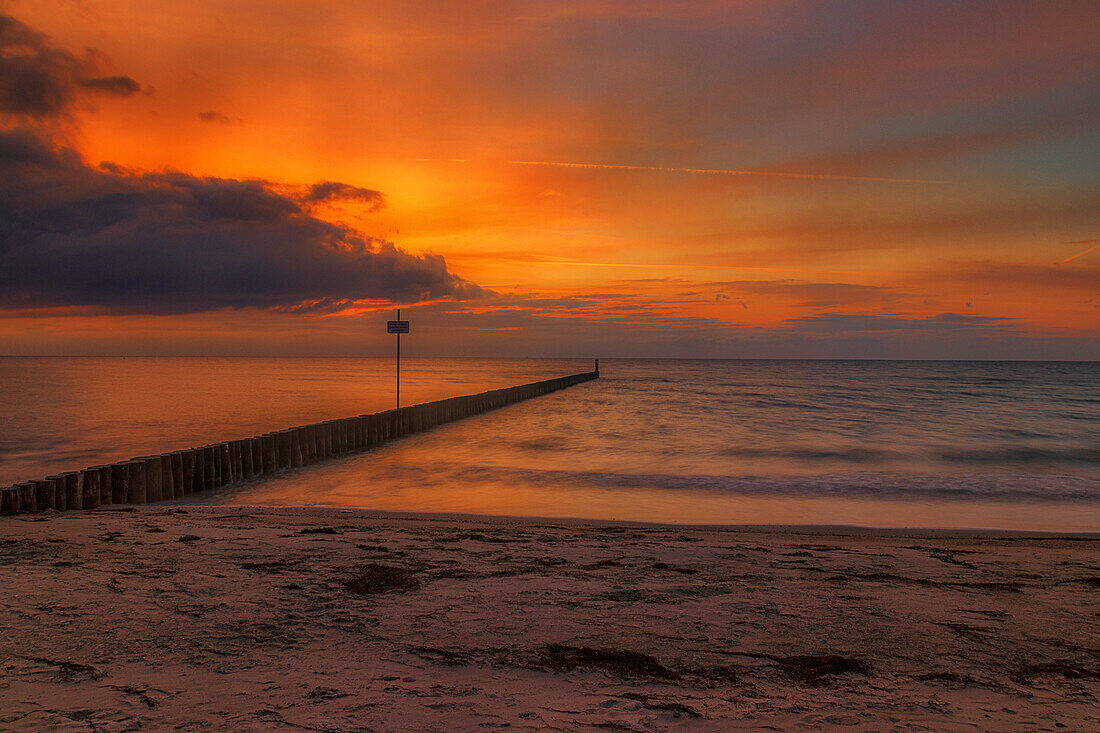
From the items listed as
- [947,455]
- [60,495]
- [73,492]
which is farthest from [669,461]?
Answer: [60,495]

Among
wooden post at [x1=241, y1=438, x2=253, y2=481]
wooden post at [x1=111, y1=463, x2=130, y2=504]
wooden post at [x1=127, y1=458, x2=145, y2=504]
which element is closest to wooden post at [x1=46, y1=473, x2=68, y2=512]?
wooden post at [x1=111, y1=463, x2=130, y2=504]

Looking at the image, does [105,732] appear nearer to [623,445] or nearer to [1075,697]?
[1075,697]

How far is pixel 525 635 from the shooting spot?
4.58 metres

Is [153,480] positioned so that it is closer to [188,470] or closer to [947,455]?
[188,470]

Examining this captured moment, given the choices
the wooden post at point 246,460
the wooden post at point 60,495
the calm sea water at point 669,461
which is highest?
the wooden post at point 60,495

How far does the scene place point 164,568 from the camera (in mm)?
6008

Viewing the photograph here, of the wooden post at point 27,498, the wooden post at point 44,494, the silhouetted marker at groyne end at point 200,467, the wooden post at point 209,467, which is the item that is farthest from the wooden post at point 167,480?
the wooden post at point 27,498

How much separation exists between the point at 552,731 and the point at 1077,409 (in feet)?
171

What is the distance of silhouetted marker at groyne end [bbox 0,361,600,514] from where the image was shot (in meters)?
9.27

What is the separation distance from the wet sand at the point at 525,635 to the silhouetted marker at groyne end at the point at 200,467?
5.72ft

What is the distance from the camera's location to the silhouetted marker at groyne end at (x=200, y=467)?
927 cm

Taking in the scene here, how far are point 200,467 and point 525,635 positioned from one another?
10203 millimetres

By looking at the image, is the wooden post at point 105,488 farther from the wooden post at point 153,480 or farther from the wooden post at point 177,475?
the wooden post at point 177,475

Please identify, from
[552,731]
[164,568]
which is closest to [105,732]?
[552,731]
